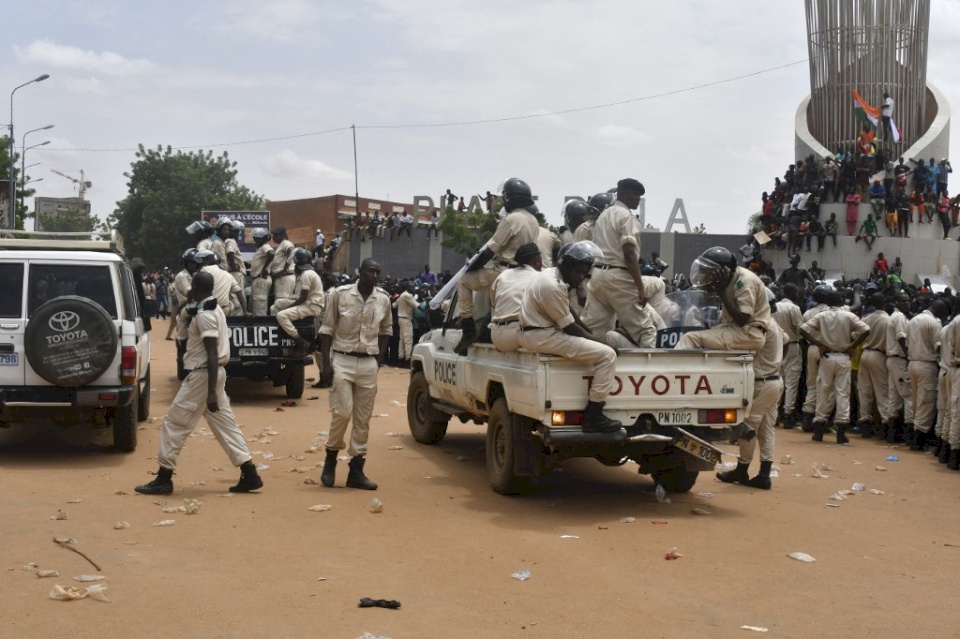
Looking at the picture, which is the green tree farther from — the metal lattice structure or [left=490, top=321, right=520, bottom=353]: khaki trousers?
[left=490, top=321, right=520, bottom=353]: khaki trousers

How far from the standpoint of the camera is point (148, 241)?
212 ft

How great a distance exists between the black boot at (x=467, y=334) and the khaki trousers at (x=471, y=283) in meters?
0.16

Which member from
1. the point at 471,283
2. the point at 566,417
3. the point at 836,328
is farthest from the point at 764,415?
the point at 836,328

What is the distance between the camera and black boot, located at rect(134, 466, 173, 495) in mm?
8398

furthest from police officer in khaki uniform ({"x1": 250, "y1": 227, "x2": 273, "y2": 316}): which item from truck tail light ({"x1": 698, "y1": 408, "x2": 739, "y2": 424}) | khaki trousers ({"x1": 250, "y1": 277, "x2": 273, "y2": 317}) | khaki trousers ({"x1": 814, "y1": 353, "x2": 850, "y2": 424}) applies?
truck tail light ({"x1": 698, "y1": 408, "x2": 739, "y2": 424})

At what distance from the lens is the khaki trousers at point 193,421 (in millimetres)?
8438

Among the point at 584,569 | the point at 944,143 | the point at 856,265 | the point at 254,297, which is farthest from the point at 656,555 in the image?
the point at 944,143

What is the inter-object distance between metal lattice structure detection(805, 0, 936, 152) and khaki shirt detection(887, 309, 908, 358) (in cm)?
2789

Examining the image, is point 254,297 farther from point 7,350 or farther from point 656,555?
point 656,555

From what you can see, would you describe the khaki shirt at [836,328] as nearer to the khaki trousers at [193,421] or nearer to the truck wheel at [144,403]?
the khaki trousers at [193,421]

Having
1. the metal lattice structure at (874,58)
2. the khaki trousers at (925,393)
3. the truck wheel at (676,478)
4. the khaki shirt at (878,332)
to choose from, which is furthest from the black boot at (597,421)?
the metal lattice structure at (874,58)

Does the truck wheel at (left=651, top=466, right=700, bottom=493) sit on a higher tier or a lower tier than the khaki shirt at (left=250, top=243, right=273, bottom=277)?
lower

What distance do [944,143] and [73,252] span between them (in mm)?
34226

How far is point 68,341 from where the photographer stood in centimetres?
945
